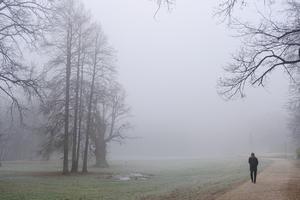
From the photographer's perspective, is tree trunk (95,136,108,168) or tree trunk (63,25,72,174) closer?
tree trunk (63,25,72,174)

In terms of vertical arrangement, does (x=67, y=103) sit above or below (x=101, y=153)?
above

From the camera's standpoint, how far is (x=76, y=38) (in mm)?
34812

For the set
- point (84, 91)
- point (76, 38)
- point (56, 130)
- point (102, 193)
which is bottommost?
point (102, 193)

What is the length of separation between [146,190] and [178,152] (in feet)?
463

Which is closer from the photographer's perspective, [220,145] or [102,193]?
[102,193]

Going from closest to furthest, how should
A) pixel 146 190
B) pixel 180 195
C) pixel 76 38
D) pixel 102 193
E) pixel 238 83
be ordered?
1. pixel 238 83
2. pixel 180 195
3. pixel 102 193
4. pixel 146 190
5. pixel 76 38

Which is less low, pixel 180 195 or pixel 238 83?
pixel 238 83

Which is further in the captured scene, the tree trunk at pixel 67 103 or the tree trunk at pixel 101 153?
the tree trunk at pixel 101 153

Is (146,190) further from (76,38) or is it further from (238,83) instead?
(76,38)

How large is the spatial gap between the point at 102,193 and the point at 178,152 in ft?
469

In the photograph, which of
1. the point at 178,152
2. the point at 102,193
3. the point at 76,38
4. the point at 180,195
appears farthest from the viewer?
the point at 178,152

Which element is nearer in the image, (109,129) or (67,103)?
(67,103)

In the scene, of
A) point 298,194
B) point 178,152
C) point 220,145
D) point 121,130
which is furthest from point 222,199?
point 220,145

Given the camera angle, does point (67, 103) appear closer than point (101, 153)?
Yes
